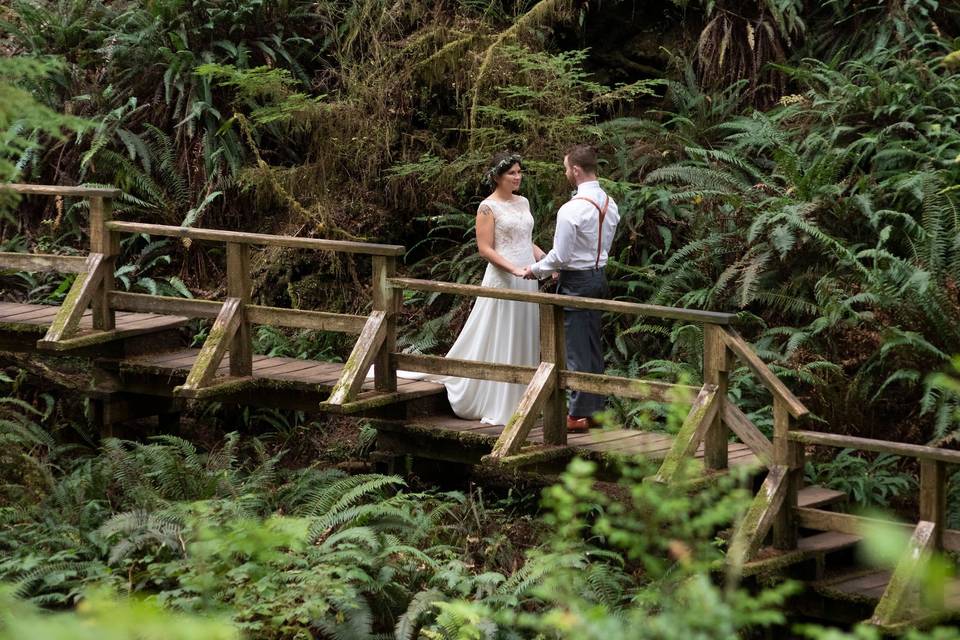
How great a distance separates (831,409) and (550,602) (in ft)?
10.2

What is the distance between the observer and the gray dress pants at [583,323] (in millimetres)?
9477

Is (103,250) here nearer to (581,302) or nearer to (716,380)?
(581,302)

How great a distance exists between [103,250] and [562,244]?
13.2 ft

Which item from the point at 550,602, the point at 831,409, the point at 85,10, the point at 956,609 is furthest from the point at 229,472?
the point at 85,10

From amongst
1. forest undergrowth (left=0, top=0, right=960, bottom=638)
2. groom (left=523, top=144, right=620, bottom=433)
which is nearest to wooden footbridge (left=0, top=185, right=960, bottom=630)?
groom (left=523, top=144, right=620, bottom=433)

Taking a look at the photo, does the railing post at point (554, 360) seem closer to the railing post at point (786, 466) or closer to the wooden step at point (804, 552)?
Answer: the railing post at point (786, 466)

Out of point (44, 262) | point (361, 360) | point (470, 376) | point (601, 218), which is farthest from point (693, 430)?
point (44, 262)

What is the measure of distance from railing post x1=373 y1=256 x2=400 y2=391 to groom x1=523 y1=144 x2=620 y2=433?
997mm

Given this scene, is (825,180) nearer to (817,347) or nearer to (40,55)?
(817,347)

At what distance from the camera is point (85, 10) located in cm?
1608

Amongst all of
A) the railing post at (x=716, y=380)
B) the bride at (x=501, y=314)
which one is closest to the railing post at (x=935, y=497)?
the railing post at (x=716, y=380)

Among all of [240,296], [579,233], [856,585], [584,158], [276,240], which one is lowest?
[856,585]

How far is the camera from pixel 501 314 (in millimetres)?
10031

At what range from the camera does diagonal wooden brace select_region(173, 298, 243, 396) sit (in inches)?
398
